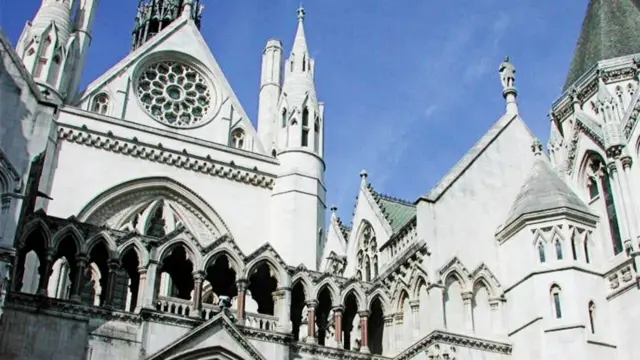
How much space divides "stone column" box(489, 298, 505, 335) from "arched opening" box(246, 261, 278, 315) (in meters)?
5.66

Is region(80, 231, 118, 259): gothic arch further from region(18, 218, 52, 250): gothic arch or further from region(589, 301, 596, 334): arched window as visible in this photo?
region(589, 301, 596, 334): arched window

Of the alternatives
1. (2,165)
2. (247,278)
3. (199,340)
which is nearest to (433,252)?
(247,278)

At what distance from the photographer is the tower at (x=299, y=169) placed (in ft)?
92.2

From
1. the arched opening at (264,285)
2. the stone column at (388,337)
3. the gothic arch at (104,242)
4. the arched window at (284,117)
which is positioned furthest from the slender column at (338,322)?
the arched window at (284,117)

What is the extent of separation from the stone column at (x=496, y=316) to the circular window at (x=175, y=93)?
14580 millimetres

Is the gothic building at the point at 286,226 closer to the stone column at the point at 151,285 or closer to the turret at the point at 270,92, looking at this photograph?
the stone column at the point at 151,285

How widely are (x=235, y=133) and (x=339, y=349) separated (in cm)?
1387

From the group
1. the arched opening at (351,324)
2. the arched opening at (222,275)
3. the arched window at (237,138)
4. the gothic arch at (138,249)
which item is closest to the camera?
the gothic arch at (138,249)

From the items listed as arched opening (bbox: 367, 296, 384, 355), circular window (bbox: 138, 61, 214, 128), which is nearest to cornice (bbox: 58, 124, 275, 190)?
circular window (bbox: 138, 61, 214, 128)

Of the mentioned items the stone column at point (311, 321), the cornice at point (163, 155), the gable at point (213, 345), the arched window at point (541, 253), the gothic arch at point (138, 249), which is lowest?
the gable at point (213, 345)

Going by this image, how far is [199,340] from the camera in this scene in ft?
60.4

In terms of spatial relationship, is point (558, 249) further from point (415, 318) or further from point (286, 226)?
point (286, 226)

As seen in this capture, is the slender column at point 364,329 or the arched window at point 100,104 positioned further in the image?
the arched window at point 100,104

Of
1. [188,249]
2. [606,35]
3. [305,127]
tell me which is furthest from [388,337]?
[606,35]
